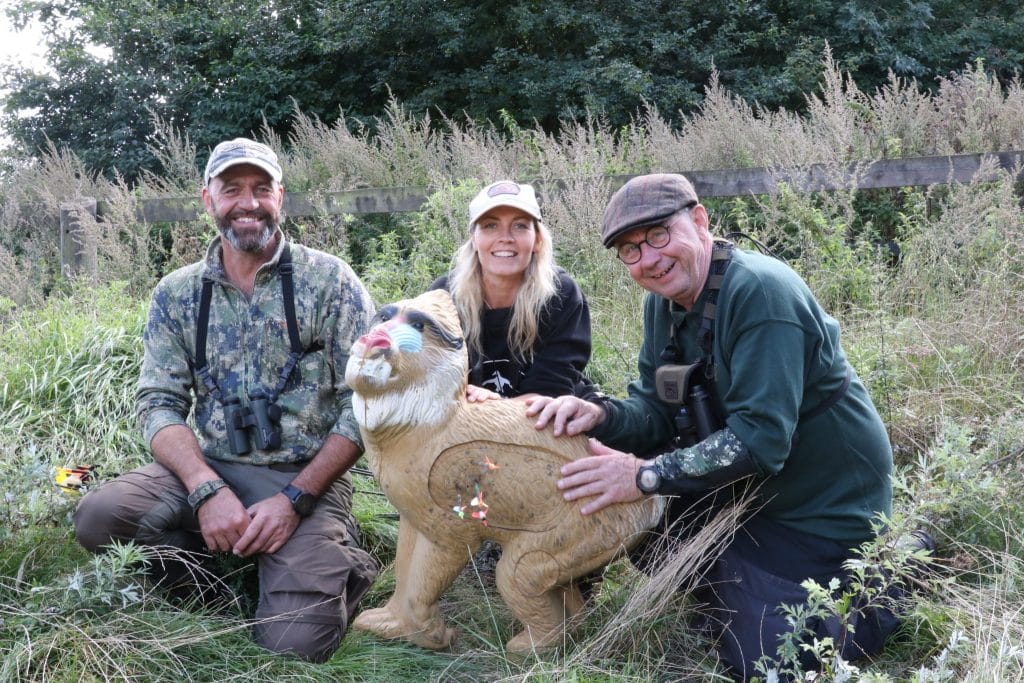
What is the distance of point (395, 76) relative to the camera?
15.0m

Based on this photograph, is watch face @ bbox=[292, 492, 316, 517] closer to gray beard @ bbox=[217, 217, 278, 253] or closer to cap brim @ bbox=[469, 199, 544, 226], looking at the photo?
gray beard @ bbox=[217, 217, 278, 253]

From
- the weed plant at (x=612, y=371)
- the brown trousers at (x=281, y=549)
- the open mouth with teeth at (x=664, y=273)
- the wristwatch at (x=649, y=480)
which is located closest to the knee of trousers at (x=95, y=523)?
the brown trousers at (x=281, y=549)

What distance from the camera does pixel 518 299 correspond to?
12.4 feet

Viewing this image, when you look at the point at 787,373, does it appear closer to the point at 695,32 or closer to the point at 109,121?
the point at 695,32

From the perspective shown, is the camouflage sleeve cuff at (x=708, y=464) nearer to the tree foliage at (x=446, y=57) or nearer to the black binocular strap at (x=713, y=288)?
the black binocular strap at (x=713, y=288)

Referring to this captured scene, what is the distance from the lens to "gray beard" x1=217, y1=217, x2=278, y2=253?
390cm

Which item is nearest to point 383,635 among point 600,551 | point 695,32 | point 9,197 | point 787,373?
point 600,551

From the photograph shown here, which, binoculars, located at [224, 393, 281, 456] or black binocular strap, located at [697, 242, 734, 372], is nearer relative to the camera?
black binocular strap, located at [697, 242, 734, 372]

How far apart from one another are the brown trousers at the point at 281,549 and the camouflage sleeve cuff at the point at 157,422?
0.17 metres

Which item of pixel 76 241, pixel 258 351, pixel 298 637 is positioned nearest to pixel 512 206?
pixel 258 351

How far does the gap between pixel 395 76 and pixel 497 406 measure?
41.8ft

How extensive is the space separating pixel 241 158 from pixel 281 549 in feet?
5.33

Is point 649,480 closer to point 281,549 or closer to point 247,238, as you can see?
point 281,549

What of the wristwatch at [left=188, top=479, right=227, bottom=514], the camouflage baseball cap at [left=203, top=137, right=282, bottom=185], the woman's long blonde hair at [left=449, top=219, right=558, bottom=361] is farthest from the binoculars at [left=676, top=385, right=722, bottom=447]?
the camouflage baseball cap at [left=203, top=137, right=282, bottom=185]
